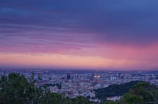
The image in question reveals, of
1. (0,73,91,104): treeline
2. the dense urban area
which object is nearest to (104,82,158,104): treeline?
the dense urban area

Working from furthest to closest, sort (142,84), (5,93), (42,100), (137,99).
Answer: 1. (142,84)
2. (137,99)
3. (42,100)
4. (5,93)

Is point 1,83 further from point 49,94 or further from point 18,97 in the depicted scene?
point 49,94

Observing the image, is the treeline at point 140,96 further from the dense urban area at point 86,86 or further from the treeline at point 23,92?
the treeline at point 23,92

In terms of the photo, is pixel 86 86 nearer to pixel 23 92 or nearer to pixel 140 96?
pixel 140 96

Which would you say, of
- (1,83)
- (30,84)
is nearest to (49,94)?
(30,84)

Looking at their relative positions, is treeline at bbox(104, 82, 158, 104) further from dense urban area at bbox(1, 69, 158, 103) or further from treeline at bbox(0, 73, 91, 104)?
treeline at bbox(0, 73, 91, 104)

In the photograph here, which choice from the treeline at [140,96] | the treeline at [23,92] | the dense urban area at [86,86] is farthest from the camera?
the dense urban area at [86,86]

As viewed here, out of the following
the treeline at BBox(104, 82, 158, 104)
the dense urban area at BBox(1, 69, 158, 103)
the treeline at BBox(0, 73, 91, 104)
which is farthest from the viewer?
the dense urban area at BBox(1, 69, 158, 103)

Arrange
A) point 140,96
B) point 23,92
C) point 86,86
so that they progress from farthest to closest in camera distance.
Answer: point 86,86 → point 140,96 → point 23,92

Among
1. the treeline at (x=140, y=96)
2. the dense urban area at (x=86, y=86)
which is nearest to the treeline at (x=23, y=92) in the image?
the dense urban area at (x=86, y=86)

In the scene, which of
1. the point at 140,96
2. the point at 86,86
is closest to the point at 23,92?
the point at 140,96

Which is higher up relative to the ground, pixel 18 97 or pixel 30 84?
pixel 30 84
